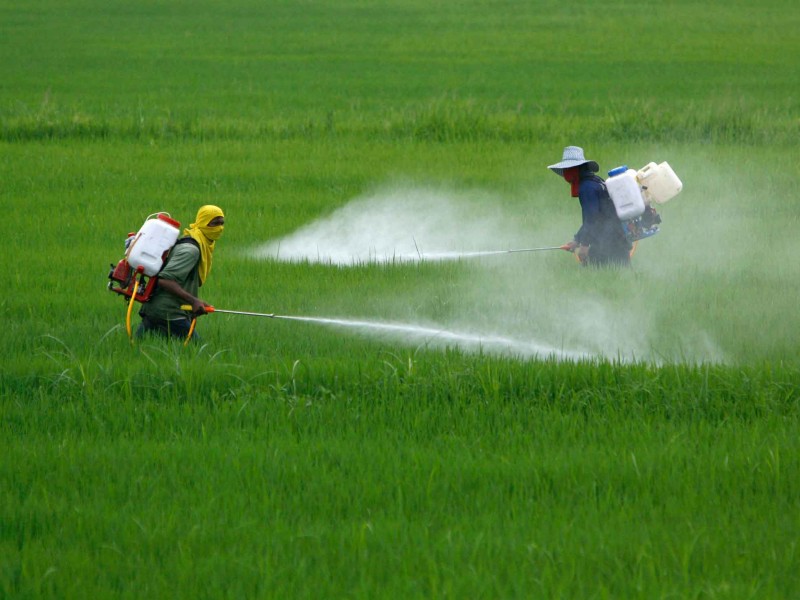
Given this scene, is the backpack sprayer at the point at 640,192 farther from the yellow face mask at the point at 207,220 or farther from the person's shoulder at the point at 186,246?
the person's shoulder at the point at 186,246

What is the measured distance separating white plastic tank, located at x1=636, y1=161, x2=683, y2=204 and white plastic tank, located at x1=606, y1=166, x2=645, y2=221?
35 cm

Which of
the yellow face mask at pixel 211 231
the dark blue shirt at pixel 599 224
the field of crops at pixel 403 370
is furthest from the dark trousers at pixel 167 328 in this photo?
the dark blue shirt at pixel 599 224

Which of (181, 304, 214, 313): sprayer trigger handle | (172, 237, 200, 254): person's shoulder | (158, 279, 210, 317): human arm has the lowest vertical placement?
(181, 304, 214, 313): sprayer trigger handle

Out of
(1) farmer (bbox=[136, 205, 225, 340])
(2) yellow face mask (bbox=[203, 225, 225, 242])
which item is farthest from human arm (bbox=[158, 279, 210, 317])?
(2) yellow face mask (bbox=[203, 225, 225, 242])

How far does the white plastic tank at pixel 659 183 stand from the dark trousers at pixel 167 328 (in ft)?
14.8

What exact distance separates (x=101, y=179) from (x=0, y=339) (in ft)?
23.3

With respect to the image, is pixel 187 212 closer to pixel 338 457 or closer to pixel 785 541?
pixel 338 457

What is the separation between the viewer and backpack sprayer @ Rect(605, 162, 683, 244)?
9.23 metres

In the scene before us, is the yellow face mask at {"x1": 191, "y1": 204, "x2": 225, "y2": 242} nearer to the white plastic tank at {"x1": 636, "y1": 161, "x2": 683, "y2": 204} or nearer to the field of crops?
the field of crops


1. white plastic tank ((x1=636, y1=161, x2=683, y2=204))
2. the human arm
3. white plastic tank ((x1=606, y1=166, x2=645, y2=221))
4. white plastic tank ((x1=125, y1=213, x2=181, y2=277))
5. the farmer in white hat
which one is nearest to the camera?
white plastic tank ((x1=125, y1=213, x2=181, y2=277))

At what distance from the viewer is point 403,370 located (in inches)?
255

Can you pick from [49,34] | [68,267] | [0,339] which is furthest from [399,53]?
[0,339]

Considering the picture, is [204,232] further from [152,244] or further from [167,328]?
Result: [167,328]

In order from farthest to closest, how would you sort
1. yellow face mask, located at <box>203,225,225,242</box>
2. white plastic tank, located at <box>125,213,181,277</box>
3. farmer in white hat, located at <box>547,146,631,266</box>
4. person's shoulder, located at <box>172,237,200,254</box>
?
farmer in white hat, located at <box>547,146,631,266</box>
yellow face mask, located at <box>203,225,225,242</box>
person's shoulder, located at <box>172,237,200,254</box>
white plastic tank, located at <box>125,213,181,277</box>
